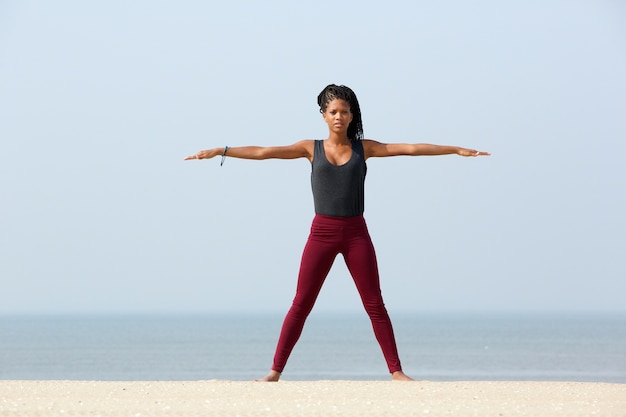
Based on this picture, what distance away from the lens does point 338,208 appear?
34.1ft

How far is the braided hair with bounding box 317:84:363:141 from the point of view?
10.6 metres

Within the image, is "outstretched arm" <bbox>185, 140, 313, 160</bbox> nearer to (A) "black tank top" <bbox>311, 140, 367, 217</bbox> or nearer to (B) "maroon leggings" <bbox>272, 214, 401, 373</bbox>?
(A) "black tank top" <bbox>311, 140, 367, 217</bbox>

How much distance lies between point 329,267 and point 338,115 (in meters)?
1.40

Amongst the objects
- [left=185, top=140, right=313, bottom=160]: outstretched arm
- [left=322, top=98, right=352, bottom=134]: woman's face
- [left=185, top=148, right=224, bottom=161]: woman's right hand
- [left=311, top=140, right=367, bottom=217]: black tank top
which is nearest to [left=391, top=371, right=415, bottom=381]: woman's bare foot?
[left=311, top=140, right=367, bottom=217]: black tank top

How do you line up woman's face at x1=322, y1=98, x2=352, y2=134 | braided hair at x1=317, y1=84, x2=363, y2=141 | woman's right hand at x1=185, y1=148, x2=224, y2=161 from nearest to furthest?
1. woman's right hand at x1=185, y1=148, x2=224, y2=161
2. woman's face at x1=322, y1=98, x2=352, y2=134
3. braided hair at x1=317, y1=84, x2=363, y2=141
